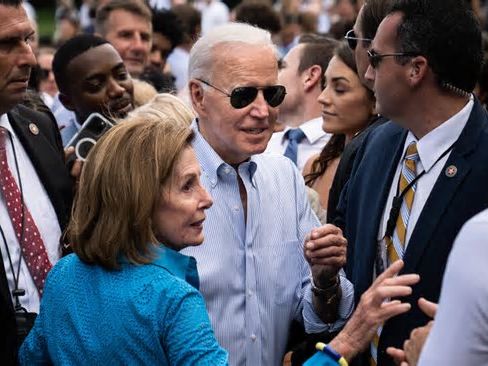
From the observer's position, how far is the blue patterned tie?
6387 mm

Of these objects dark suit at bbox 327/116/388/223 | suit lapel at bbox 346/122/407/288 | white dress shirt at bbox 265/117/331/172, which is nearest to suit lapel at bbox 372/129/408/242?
suit lapel at bbox 346/122/407/288

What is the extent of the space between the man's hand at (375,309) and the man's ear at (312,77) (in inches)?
136

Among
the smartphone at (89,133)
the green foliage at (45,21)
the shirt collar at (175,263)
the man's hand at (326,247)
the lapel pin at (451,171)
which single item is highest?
the lapel pin at (451,171)

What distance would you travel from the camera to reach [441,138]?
3652 millimetres

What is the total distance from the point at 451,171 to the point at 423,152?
170mm

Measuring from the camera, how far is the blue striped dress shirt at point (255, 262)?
3.93 meters

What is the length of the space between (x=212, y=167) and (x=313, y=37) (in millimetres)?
3146

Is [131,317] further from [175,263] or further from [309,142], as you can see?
[309,142]

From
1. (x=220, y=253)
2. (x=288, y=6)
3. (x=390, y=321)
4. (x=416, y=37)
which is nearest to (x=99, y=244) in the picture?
(x=220, y=253)

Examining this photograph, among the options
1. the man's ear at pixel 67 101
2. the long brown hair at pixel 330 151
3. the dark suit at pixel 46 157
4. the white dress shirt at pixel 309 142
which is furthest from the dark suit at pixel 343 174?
the man's ear at pixel 67 101

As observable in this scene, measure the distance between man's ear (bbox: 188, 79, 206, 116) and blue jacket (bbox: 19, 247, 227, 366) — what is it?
1041mm

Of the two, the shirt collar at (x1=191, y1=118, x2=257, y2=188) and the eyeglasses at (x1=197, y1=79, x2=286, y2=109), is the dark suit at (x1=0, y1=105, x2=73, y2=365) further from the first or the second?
the eyeglasses at (x1=197, y1=79, x2=286, y2=109)

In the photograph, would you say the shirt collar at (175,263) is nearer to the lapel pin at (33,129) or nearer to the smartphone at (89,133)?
the lapel pin at (33,129)

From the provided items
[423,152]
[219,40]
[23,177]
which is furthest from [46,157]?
[423,152]
